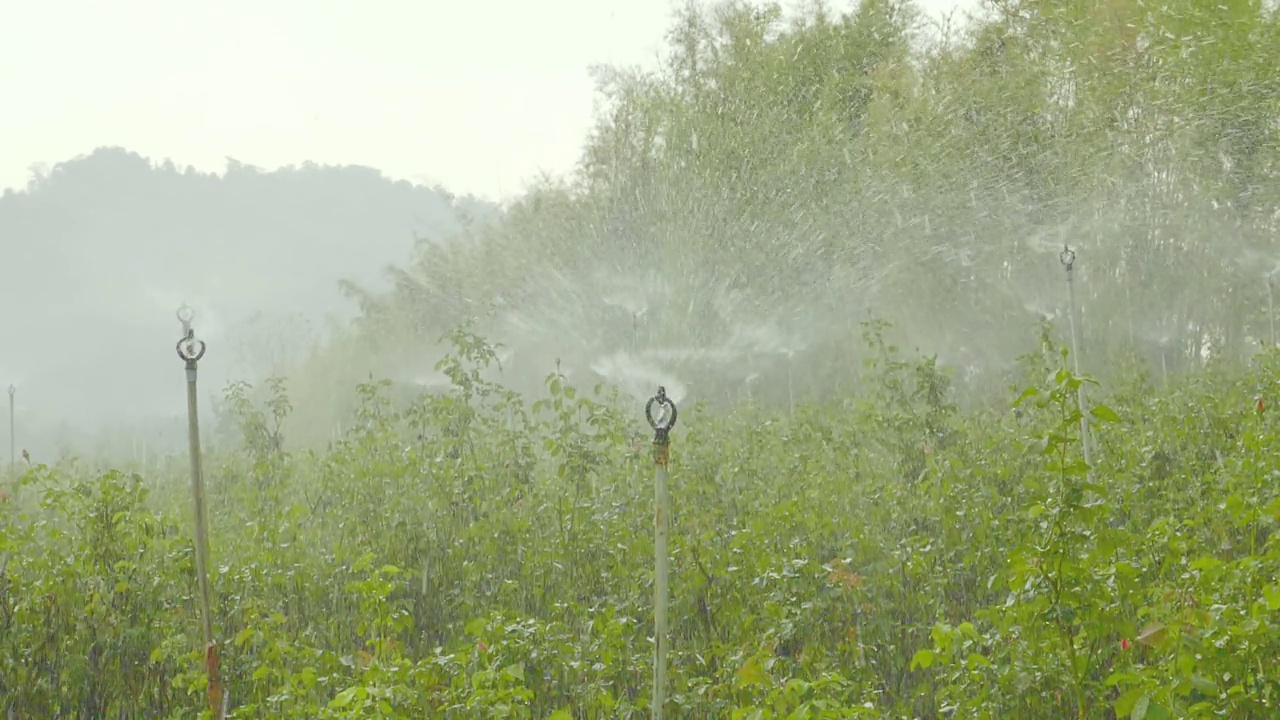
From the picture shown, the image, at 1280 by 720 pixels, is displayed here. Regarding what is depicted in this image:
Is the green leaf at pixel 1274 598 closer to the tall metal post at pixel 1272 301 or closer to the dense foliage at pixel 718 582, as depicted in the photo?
the dense foliage at pixel 718 582

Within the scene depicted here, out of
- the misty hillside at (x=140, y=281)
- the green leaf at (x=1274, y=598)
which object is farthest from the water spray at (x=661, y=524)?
the misty hillside at (x=140, y=281)

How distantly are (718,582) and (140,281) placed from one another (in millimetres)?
57635

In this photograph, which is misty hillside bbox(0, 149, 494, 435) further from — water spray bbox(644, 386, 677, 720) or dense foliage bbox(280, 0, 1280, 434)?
water spray bbox(644, 386, 677, 720)

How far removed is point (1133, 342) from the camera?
1558cm

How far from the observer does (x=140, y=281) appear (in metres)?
56.2

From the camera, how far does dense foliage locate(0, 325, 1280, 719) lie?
324cm

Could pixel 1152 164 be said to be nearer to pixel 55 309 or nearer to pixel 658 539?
pixel 658 539

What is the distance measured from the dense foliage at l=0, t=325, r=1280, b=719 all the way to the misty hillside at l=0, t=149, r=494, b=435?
4123cm

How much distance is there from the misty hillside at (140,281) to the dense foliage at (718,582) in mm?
41234

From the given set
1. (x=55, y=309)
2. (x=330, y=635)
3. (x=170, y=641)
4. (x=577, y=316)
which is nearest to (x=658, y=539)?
(x=170, y=641)

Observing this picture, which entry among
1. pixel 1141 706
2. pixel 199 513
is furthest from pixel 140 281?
pixel 1141 706

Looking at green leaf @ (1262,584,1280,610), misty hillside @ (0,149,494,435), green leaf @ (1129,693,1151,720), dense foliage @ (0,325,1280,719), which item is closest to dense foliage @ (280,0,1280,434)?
dense foliage @ (0,325,1280,719)

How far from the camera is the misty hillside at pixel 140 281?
5184cm

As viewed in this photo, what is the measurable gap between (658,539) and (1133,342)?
47.0 ft
